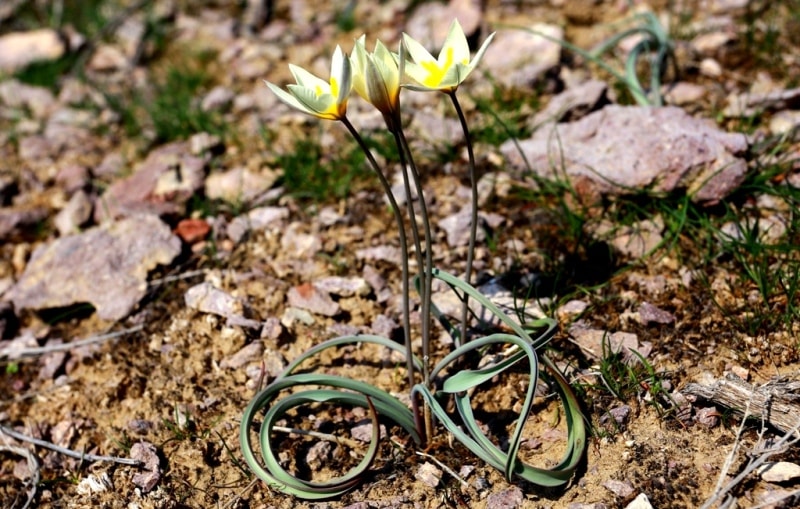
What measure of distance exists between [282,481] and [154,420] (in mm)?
641

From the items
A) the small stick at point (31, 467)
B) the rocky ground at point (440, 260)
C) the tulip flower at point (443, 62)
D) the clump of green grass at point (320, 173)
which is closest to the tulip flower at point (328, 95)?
the tulip flower at point (443, 62)

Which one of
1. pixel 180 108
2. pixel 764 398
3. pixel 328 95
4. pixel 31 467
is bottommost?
pixel 31 467

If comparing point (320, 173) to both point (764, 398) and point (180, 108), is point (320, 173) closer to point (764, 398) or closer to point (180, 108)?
point (180, 108)

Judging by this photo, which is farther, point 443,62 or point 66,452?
point 66,452

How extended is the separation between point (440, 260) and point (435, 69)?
112 centimetres

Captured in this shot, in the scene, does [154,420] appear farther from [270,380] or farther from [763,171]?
[763,171]

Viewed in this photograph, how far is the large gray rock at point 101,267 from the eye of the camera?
9.97 ft

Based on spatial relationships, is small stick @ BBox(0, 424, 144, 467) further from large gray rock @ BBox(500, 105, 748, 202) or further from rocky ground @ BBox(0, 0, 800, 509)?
large gray rock @ BBox(500, 105, 748, 202)

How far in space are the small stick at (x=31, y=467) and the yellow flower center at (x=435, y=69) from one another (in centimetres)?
176

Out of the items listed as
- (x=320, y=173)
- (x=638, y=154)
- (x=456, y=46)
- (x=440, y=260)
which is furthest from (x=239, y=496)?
(x=638, y=154)

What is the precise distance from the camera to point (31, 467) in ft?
8.23

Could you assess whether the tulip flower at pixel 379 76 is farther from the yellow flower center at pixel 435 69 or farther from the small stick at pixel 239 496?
the small stick at pixel 239 496

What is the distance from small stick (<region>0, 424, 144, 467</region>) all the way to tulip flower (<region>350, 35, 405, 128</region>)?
4.51 feet

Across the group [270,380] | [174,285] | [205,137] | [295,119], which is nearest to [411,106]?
[295,119]
